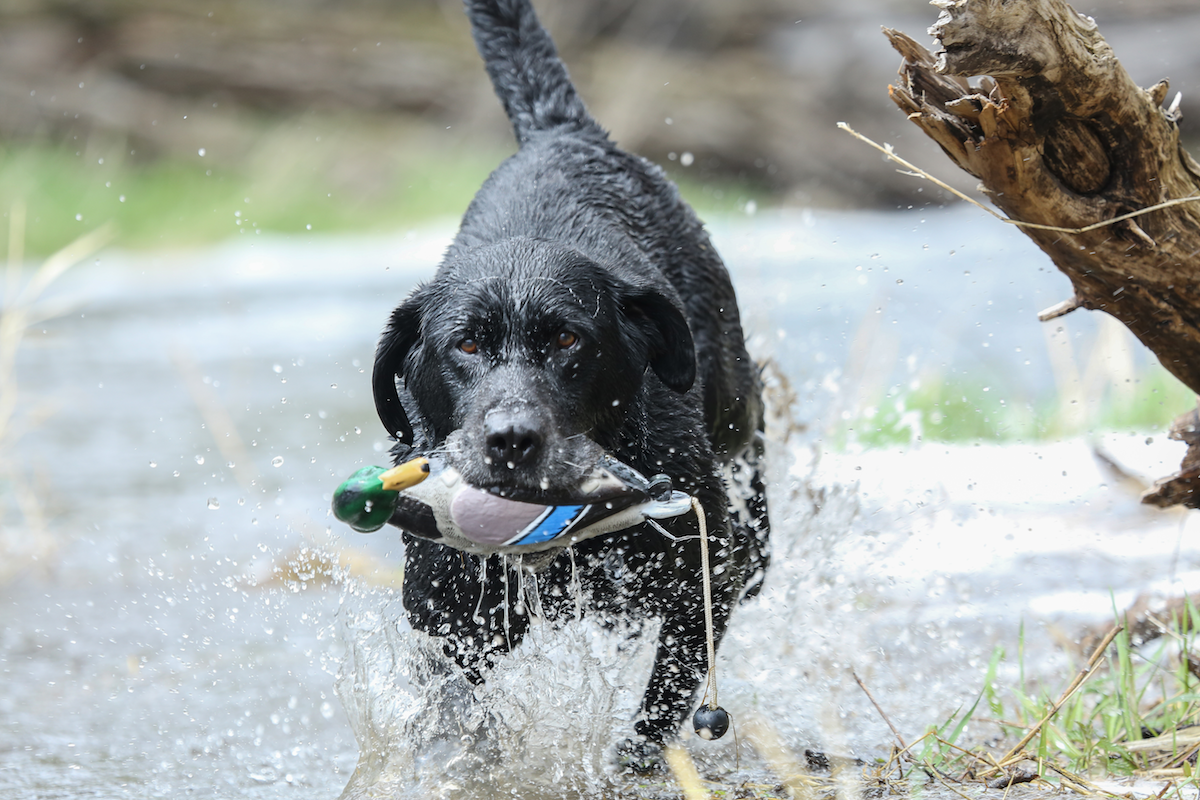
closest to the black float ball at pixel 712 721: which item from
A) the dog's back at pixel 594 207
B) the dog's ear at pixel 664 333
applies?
the dog's ear at pixel 664 333

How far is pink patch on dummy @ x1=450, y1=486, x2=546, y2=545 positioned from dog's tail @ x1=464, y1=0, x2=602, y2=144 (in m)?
1.79

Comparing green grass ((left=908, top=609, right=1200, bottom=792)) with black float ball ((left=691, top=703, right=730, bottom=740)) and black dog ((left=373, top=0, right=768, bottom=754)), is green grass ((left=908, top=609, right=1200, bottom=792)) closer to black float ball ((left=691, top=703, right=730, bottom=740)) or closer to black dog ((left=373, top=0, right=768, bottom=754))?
black float ball ((left=691, top=703, right=730, bottom=740))

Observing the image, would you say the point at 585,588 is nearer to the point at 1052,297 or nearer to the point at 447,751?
the point at 447,751

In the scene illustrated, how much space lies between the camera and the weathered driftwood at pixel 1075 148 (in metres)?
2.28

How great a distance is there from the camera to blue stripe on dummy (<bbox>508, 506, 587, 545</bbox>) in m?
2.31

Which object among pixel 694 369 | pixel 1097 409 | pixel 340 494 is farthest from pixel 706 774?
pixel 1097 409

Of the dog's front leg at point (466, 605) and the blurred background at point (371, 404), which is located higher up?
the dog's front leg at point (466, 605)

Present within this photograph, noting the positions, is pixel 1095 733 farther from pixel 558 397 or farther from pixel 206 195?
pixel 206 195

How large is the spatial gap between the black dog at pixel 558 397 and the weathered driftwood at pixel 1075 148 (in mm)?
763

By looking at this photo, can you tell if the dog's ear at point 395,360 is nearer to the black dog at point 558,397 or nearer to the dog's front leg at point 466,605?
the black dog at point 558,397

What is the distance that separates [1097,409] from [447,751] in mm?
3850

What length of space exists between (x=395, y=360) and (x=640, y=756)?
1.12 m

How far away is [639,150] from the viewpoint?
1281 centimetres

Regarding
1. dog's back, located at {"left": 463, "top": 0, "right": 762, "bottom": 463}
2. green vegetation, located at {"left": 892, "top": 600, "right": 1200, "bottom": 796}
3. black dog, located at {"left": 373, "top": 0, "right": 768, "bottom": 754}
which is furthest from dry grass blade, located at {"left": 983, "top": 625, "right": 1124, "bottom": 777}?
dog's back, located at {"left": 463, "top": 0, "right": 762, "bottom": 463}
